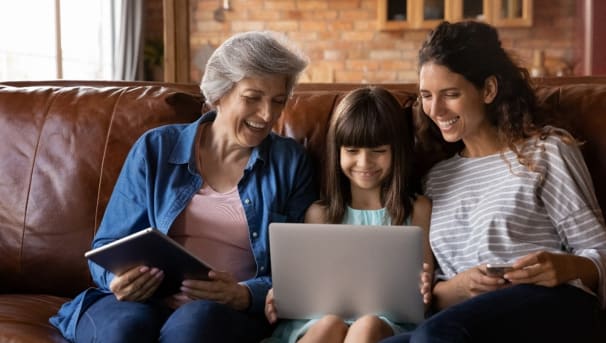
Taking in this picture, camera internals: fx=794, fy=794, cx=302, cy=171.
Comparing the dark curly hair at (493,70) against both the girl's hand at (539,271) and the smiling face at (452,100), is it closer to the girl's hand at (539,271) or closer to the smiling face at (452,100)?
the smiling face at (452,100)

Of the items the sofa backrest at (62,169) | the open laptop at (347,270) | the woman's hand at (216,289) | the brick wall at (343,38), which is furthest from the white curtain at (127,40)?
the open laptop at (347,270)

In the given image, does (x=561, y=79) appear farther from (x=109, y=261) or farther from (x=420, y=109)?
(x=109, y=261)

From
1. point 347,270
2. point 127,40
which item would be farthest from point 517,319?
point 127,40

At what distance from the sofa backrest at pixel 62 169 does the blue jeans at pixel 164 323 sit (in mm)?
404

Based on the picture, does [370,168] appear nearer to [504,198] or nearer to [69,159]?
[504,198]

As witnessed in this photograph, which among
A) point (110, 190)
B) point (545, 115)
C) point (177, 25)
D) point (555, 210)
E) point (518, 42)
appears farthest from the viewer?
point (518, 42)

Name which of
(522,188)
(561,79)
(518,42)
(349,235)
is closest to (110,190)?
(349,235)

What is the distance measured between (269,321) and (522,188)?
25.1 inches

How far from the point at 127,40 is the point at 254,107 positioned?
15.7 ft

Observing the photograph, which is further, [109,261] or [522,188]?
[522,188]

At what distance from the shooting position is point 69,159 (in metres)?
2.17

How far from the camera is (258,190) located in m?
1.93

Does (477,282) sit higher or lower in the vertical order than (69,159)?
lower

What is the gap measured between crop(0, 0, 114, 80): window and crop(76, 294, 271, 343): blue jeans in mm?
3612
